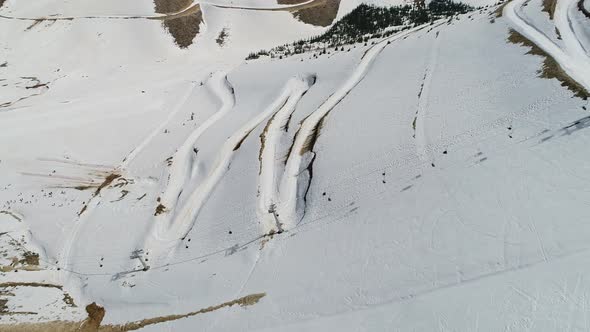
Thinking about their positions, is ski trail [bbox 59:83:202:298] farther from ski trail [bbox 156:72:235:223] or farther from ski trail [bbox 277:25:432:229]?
ski trail [bbox 277:25:432:229]

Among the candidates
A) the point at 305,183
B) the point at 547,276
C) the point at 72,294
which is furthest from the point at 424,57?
the point at 72,294

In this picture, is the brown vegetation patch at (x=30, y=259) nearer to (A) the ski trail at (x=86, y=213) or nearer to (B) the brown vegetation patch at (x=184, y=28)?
(A) the ski trail at (x=86, y=213)

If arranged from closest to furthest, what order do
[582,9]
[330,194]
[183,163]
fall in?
[330,194] → [183,163] → [582,9]

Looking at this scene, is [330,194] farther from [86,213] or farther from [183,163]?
[86,213]

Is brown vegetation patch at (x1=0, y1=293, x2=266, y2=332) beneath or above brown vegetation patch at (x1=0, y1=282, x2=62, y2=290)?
beneath

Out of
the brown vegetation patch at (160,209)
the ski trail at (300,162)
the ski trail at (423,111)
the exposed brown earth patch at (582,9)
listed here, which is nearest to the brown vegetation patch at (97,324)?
the ski trail at (300,162)

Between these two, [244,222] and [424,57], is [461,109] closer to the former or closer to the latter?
[424,57]

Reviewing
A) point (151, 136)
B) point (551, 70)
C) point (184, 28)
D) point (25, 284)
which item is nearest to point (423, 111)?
point (551, 70)

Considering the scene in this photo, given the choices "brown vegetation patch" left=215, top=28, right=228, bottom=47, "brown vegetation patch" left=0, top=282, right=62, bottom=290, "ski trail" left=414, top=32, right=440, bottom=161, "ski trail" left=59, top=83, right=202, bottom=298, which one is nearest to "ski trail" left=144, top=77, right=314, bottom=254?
"ski trail" left=59, top=83, right=202, bottom=298
